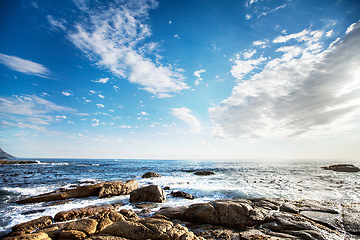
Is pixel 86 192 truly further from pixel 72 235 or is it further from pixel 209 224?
pixel 209 224

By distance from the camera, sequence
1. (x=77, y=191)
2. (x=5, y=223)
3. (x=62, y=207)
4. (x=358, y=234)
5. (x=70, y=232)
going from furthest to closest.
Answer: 1. (x=77, y=191)
2. (x=62, y=207)
3. (x=5, y=223)
4. (x=358, y=234)
5. (x=70, y=232)

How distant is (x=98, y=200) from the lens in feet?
48.3

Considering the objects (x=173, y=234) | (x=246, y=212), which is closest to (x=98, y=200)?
(x=173, y=234)

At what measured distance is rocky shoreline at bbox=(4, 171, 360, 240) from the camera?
21.9 ft

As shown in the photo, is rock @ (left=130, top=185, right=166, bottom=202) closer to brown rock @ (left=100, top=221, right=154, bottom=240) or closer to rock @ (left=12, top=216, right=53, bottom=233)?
rock @ (left=12, top=216, right=53, bottom=233)

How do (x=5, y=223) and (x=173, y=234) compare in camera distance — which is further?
(x=5, y=223)

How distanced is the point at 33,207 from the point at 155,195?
9.64 meters

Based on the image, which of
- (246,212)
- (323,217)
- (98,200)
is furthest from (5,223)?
(323,217)

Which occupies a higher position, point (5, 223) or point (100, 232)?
point (100, 232)

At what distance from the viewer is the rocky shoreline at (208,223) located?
6.67 meters

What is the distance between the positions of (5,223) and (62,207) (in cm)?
329

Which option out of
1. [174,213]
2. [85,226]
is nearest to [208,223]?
[174,213]

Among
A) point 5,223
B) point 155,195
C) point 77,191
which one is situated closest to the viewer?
point 5,223

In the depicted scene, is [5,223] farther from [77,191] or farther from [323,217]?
[323,217]
